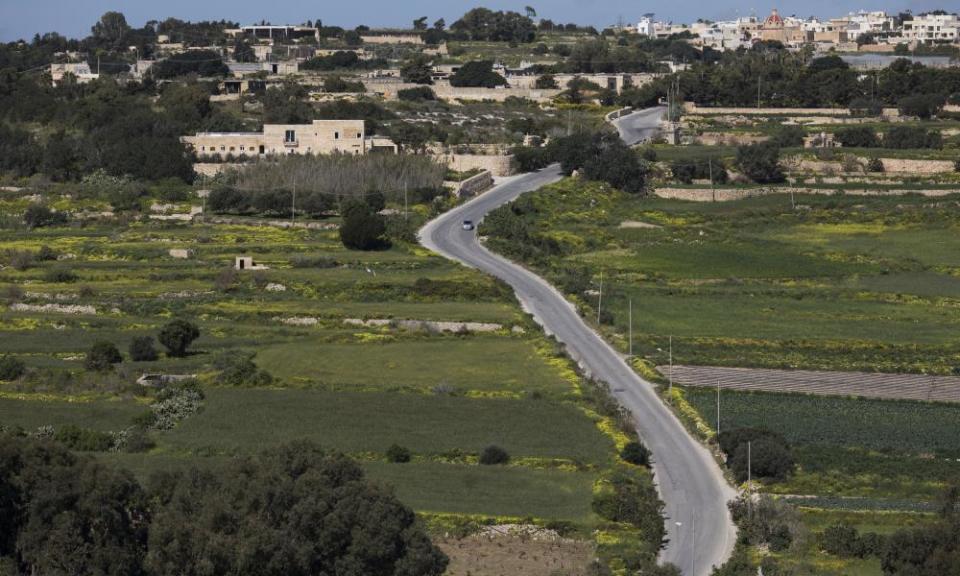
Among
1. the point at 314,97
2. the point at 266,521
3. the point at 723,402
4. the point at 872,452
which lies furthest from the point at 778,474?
the point at 314,97

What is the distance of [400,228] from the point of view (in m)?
63.7

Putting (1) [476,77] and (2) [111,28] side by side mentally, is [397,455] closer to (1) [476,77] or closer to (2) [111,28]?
(1) [476,77]

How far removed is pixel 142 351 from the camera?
147 feet

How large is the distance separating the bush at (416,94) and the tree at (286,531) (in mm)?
76160

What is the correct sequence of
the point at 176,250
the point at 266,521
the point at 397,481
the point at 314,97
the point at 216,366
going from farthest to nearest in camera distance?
the point at 314,97 → the point at 176,250 → the point at 216,366 → the point at 397,481 → the point at 266,521

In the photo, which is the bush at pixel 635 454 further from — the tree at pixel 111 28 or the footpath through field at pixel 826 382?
the tree at pixel 111 28

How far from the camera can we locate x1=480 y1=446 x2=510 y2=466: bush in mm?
35781

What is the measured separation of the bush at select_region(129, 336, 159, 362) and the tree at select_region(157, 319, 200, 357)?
0.43m

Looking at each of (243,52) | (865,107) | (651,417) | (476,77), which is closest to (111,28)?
(243,52)

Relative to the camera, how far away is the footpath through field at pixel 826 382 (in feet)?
141

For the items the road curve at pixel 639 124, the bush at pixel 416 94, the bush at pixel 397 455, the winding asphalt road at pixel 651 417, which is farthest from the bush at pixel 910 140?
the bush at pixel 397 455

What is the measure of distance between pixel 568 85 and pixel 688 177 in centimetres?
3324

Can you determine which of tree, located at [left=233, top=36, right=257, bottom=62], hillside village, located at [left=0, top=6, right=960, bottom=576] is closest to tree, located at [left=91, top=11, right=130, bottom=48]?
tree, located at [left=233, top=36, right=257, bottom=62]

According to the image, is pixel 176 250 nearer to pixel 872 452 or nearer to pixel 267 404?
pixel 267 404
